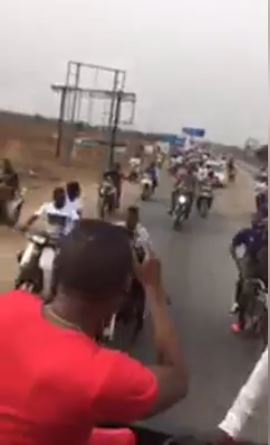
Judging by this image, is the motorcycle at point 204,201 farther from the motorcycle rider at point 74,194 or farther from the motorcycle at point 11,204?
the motorcycle at point 11,204

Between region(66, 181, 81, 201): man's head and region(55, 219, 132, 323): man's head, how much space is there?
1.55 m

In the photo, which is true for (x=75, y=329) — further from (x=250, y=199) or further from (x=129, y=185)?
(x=129, y=185)

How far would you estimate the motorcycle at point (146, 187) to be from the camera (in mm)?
2792

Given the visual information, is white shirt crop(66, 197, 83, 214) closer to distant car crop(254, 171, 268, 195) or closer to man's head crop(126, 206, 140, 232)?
man's head crop(126, 206, 140, 232)

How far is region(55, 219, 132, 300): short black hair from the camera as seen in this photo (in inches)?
46.5

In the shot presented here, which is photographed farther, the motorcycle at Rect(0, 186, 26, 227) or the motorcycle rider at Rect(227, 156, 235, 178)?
the motorcycle at Rect(0, 186, 26, 227)

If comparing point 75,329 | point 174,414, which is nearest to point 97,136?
point 174,414

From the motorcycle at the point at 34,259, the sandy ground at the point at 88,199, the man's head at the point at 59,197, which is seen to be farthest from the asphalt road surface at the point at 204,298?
the motorcycle at the point at 34,259

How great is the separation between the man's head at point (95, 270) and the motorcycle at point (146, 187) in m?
1.55

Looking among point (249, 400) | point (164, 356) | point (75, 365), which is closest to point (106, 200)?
point (249, 400)

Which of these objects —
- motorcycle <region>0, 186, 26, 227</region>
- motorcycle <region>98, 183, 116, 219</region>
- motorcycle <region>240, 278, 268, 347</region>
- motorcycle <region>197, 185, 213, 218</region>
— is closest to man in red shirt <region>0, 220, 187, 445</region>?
motorcycle <region>240, 278, 268, 347</region>

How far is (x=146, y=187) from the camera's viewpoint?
2.81 meters

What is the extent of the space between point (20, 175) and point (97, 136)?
0.28 metres

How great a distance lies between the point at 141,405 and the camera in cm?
115
